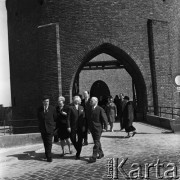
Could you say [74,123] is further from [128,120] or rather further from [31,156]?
[128,120]

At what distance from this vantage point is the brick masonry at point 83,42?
1373cm

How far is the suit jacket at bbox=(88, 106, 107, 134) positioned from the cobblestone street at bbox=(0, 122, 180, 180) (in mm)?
723

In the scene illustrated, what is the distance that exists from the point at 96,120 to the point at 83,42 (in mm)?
7483

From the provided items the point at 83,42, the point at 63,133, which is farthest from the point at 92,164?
the point at 83,42

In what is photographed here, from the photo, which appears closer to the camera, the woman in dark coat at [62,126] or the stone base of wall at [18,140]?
the woman in dark coat at [62,126]

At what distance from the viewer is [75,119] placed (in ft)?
23.5

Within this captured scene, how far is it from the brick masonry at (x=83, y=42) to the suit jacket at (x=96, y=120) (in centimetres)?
659

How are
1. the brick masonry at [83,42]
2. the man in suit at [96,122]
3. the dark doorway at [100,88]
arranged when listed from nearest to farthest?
the man in suit at [96,122] < the brick masonry at [83,42] < the dark doorway at [100,88]

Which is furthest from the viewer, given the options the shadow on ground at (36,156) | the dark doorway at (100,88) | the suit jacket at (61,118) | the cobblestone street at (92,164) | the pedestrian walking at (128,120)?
the dark doorway at (100,88)

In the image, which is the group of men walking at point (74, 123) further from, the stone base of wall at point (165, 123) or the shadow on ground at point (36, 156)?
the stone base of wall at point (165, 123)

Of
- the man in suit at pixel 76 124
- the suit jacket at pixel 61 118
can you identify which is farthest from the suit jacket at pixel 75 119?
the suit jacket at pixel 61 118

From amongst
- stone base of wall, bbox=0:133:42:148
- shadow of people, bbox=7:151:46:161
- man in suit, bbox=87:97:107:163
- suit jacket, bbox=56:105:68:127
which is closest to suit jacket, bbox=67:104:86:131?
man in suit, bbox=87:97:107:163

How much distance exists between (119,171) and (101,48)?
958 centimetres

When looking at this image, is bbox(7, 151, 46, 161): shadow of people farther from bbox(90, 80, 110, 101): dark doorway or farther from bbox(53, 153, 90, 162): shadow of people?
bbox(90, 80, 110, 101): dark doorway
